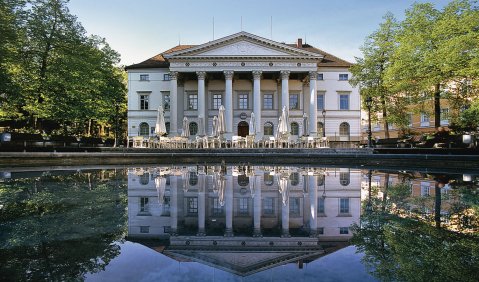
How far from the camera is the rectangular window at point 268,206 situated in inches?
198

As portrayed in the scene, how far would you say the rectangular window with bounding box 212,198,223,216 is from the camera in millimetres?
4977

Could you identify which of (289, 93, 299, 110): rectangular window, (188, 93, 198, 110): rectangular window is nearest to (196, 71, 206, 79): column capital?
(188, 93, 198, 110): rectangular window

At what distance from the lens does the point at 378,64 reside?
1362 inches

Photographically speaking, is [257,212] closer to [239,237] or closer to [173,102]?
[239,237]

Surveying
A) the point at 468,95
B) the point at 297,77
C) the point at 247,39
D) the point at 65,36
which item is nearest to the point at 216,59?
the point at 247,39

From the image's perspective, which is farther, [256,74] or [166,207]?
[256,74]

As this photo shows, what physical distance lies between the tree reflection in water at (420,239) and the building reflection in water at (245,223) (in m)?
0.33

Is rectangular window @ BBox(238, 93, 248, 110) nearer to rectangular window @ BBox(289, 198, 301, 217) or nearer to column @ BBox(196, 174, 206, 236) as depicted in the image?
column @ BBox(196, 174, 206, 236)

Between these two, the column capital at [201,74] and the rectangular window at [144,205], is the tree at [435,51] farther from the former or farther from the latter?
the rectangular window at [144,205]

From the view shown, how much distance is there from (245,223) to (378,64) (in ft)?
114

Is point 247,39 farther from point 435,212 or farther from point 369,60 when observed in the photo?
point 435,212

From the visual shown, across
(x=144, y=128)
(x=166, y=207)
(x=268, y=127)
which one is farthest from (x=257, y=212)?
(x=144, y=128)

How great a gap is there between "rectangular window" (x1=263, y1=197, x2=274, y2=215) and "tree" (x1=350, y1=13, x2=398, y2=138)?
30.4 metres

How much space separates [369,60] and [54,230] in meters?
35.5
